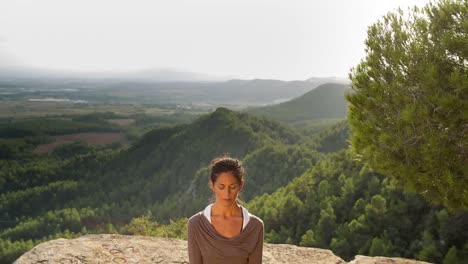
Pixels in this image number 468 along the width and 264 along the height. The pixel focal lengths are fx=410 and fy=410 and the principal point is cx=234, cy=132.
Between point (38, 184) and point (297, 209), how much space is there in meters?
123

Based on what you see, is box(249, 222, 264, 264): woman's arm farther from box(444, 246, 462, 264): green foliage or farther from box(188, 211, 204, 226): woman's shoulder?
box(444, 246, 462, 264): green foliage

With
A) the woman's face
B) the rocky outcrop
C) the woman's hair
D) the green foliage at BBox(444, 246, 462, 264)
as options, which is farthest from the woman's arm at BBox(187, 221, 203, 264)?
the green foliage at BBox(444, 246, 462, 264)

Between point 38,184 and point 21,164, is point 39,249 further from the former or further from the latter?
point 21,164

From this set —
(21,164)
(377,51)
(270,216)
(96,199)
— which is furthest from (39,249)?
(21,164)

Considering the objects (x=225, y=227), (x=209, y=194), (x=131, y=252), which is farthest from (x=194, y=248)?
(x=209, y=194)

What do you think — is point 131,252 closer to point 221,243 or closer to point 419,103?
point 221,243

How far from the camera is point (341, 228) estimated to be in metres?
43.8

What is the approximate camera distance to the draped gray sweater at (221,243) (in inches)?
213

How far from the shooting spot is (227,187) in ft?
17.4

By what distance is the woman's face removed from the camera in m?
5.28

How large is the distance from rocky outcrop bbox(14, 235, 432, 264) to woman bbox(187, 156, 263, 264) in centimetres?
775

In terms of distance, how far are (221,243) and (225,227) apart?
22 centimetres

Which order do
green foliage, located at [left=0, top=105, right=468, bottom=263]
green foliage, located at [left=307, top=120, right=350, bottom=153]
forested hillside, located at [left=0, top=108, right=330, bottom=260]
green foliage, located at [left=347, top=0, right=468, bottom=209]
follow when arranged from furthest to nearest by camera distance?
green foliage, located at [left=307, top=120, right=350, bottom=153] → forested hillside, located at [left=0, top=108, right=330, bottom=260] → green foliage, located at [left=0, top=105, right=468, bottom=263] → green foliage, located at [left=347, top=0, right=468, bottom=209]

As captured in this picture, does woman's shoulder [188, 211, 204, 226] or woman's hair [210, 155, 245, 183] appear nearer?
woman's hair [210, 155, 245, 183]
